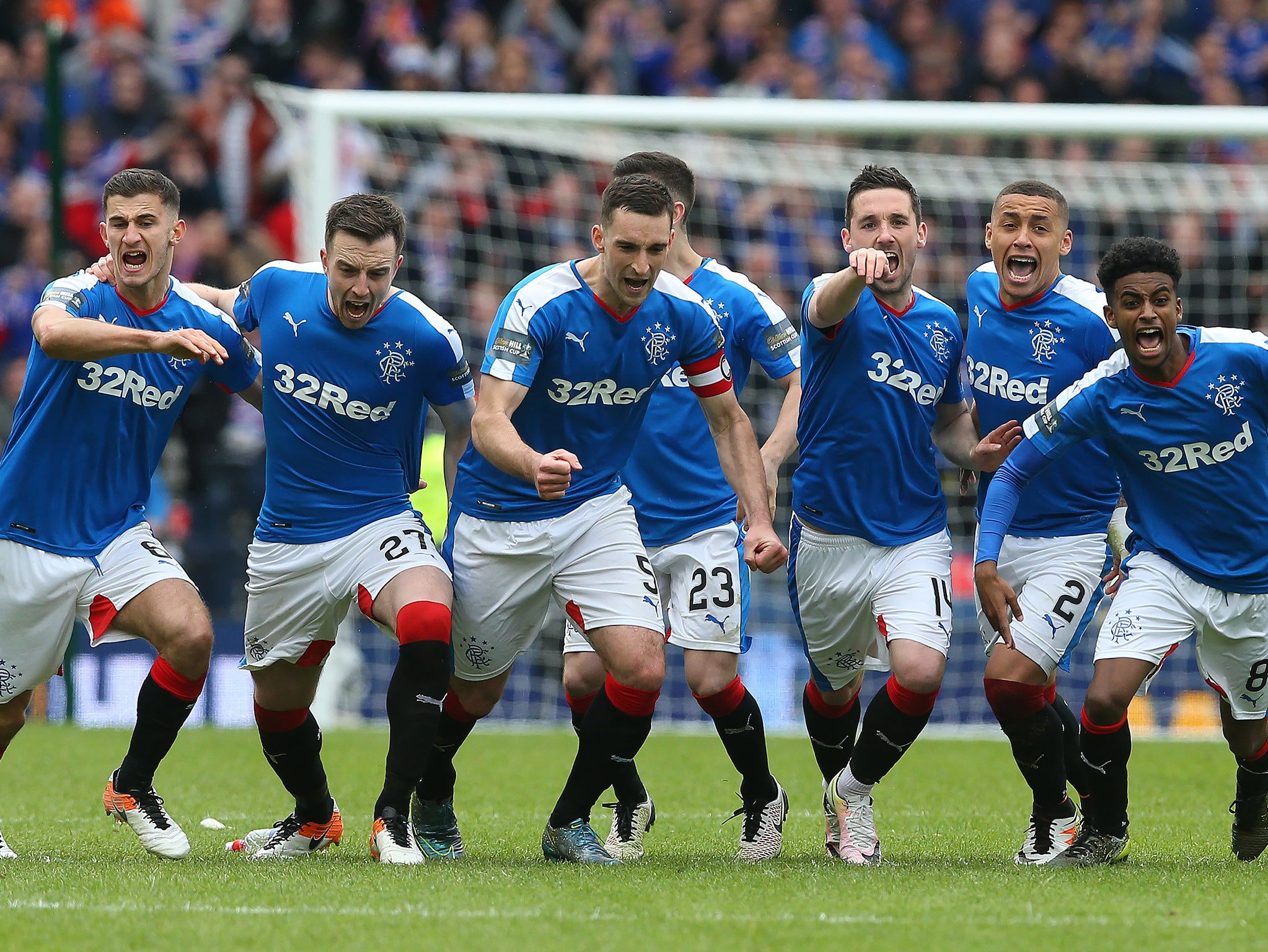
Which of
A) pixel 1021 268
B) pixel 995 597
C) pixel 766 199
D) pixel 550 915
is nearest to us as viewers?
pixel 550 915

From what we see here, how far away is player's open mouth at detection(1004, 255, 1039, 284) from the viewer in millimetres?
6918

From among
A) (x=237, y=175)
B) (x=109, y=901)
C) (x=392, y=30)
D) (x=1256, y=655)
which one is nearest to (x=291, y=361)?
(x=109, y=901)

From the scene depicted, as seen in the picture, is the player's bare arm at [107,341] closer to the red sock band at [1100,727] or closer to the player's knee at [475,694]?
the player's knee at [475,694]

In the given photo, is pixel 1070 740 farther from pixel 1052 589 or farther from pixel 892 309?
pixel 892 309

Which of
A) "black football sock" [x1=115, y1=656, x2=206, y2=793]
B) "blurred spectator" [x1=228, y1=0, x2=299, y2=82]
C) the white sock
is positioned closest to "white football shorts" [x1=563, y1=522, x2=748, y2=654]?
the white sock

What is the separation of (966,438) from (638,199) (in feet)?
6.12

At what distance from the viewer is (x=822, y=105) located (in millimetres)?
11648

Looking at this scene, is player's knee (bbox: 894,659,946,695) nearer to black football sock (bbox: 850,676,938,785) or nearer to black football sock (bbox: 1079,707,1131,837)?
black football sock (bbox: 850,676,938,785)

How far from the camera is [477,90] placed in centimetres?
1733

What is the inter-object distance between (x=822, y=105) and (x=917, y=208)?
16.5 feet

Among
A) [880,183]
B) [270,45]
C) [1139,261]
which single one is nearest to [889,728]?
[1139,261]

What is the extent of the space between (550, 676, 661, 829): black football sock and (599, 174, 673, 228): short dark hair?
181 cm

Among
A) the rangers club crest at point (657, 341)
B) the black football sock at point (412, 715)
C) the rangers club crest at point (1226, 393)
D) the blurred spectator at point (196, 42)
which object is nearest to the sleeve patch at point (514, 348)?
the rangers club crest at point (657, 341)

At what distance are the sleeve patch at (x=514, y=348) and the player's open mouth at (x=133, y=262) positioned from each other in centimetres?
149
